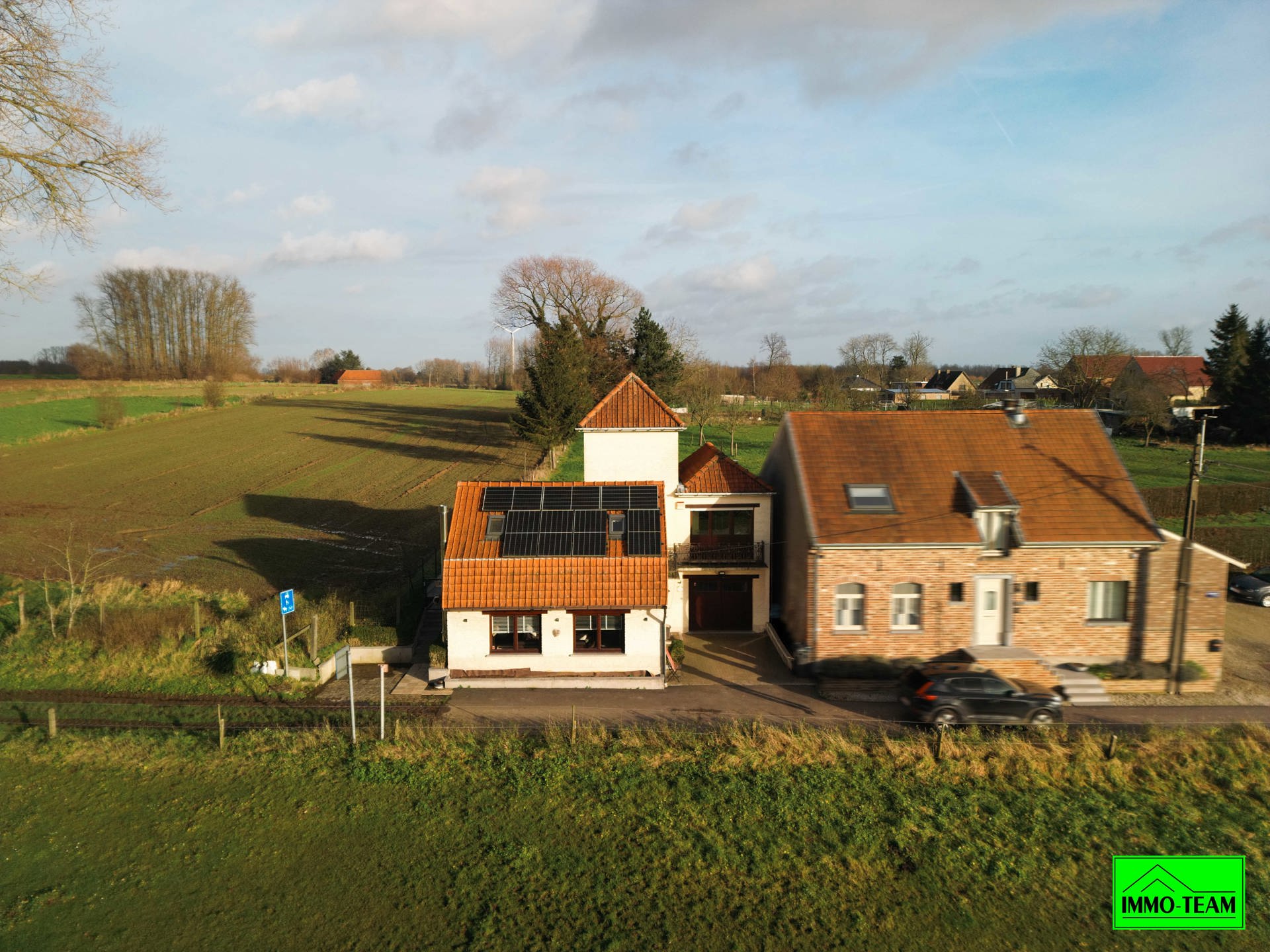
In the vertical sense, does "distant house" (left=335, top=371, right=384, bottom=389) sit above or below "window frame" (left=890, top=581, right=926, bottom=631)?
above

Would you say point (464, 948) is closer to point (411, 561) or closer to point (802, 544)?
point (802, 544)

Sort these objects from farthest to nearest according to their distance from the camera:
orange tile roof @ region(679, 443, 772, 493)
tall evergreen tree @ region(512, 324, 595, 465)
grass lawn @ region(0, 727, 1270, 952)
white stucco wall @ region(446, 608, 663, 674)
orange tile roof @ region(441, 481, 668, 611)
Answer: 1. tall evergreen tree @ region(512, 324, 595, 465)
2. orange tile roof @ region(679, 443, 772, 493)
3. white stucco wall @ region(446, 608, 663, 674)
4. orange tile roof @ region(441, 481, 668, 611)
5. grass lawn @ region(0, 727, 1270, 952)

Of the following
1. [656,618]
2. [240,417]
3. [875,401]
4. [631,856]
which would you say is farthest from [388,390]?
[631,856]

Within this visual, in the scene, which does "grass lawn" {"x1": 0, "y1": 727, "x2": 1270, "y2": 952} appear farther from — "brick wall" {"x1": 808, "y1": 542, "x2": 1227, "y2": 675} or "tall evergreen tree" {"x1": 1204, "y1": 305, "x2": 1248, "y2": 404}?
"tall evergreen tree" {"x1": 1204, "y1": 305, "x2": 1248, "y2": 404}

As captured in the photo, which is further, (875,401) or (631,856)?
(875,401)

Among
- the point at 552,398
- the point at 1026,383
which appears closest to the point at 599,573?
the point at 552,398

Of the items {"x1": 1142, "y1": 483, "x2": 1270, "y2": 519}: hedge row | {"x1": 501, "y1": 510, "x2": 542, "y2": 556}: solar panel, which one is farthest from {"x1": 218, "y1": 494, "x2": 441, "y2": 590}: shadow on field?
{"x1": 1142, "y1": 483, "x2": 1270, "y2": 519}: hedge row

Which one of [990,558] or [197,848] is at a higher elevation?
[990,558]

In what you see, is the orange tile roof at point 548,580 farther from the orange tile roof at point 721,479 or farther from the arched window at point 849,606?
the arched window at point 849,606
